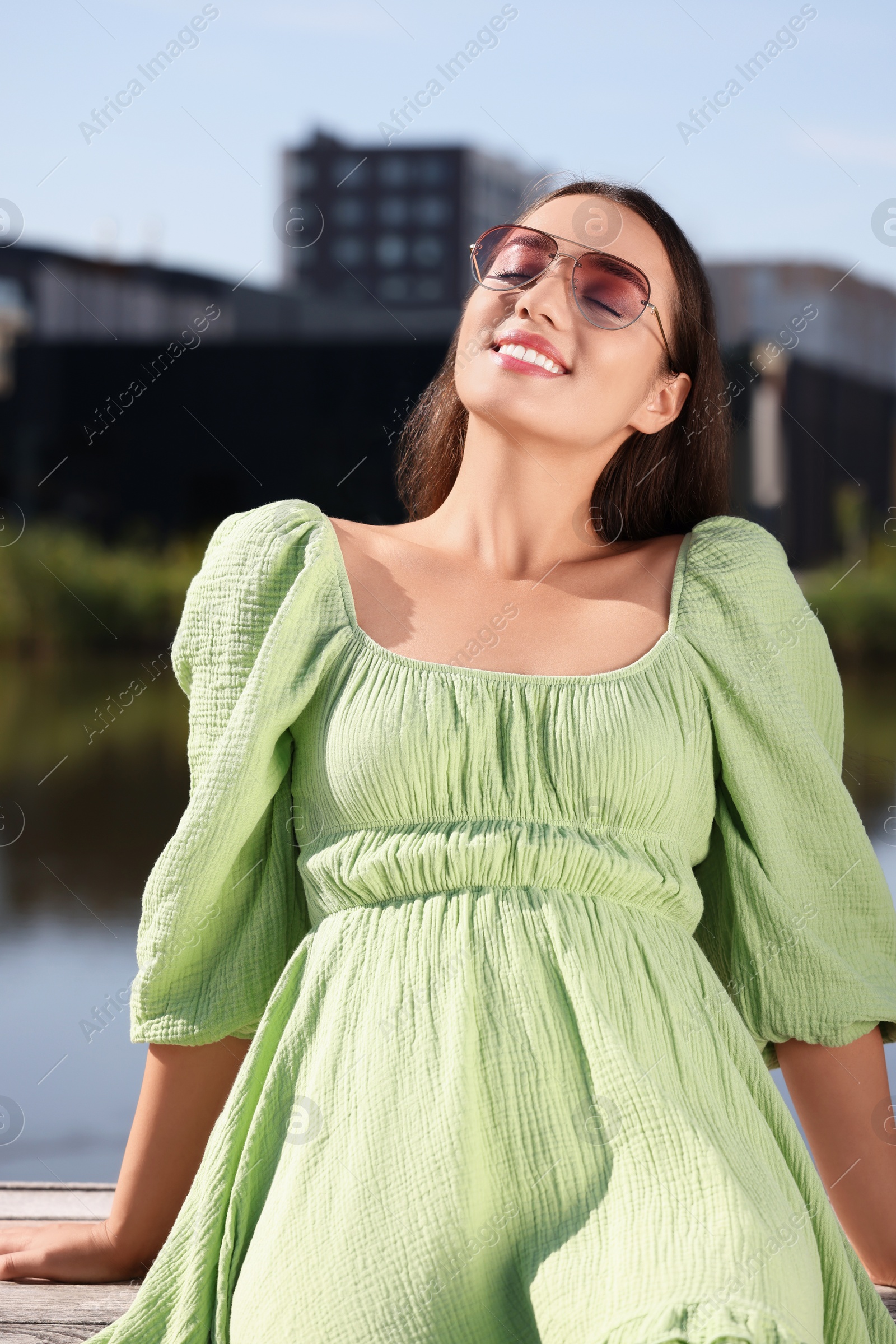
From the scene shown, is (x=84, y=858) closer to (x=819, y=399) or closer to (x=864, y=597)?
(x=819, y=399)

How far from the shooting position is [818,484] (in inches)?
404

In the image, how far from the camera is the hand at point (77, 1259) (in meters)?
1.28

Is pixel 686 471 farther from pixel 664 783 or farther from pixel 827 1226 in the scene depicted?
pixel 827 1226

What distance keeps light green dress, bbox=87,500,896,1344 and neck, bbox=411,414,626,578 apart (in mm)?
120

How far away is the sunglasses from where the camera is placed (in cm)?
127

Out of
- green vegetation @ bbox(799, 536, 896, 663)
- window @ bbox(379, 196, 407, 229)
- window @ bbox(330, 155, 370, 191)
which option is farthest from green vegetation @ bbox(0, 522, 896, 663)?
window @ bbox(330, 155, 370, 191)

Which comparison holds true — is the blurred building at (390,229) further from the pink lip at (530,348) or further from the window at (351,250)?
the pink lip at (530,348)

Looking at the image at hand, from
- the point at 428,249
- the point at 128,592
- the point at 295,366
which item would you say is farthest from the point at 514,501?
Answer: the point at 428,249

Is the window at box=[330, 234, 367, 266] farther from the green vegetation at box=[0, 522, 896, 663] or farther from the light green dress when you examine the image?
the light green dress

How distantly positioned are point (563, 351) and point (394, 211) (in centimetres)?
1126

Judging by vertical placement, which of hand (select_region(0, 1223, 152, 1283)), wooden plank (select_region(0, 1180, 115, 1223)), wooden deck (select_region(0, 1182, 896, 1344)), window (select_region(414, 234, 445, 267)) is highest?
window (select_region(414, 234, 445, 267))

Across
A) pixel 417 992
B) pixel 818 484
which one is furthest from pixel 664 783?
pixel 818 484

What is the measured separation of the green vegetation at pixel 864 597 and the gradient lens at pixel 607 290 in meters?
8.73

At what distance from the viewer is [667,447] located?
144cm
